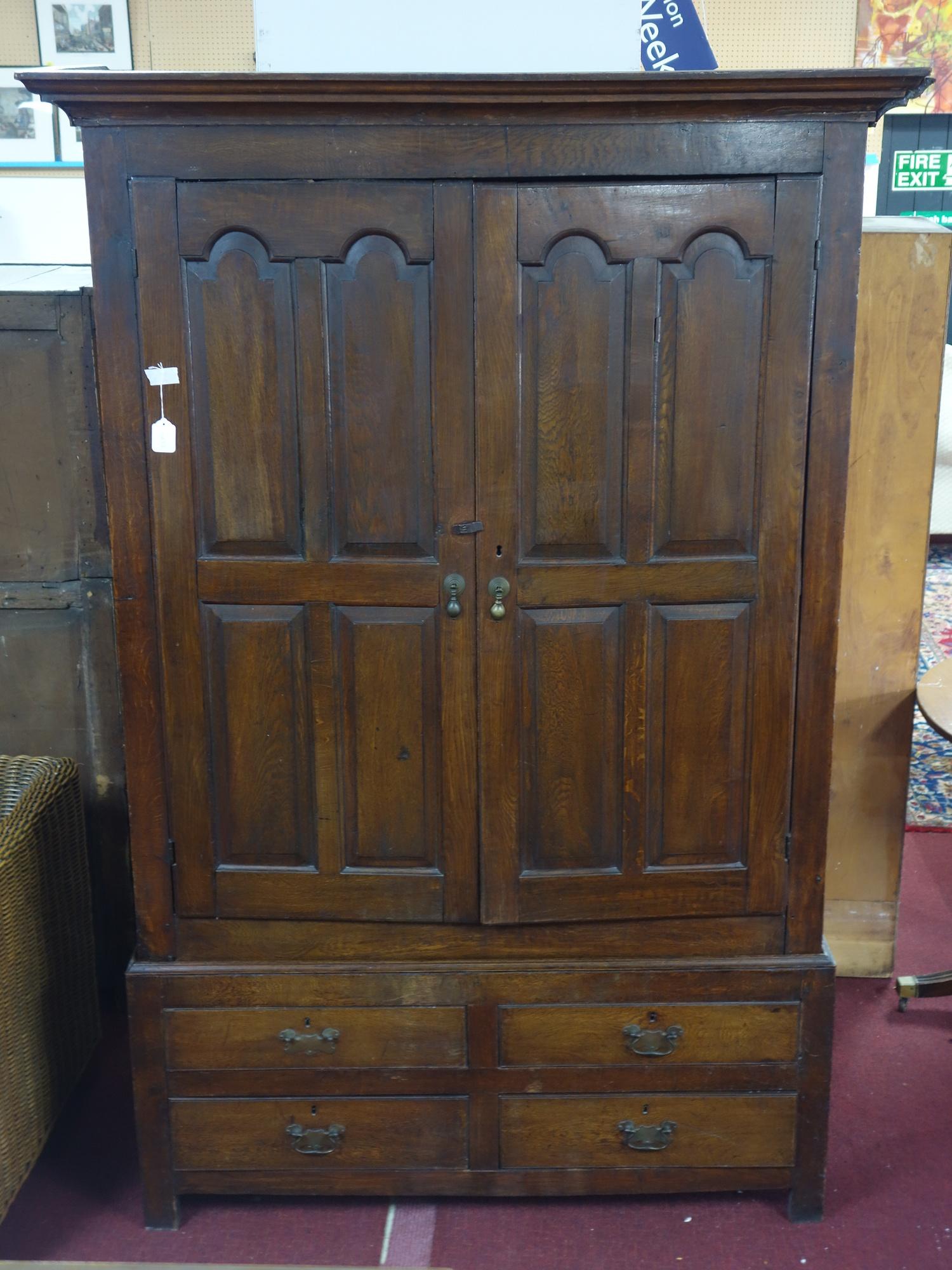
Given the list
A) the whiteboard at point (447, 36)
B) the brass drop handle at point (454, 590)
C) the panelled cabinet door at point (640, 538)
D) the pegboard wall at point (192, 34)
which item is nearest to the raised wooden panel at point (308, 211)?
the panelled cabinet door at point (640, 538)

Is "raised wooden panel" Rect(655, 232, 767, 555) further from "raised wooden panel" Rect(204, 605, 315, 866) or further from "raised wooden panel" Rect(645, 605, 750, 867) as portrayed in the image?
"raised wooden panel" Rect(204, 605, 315, 866)

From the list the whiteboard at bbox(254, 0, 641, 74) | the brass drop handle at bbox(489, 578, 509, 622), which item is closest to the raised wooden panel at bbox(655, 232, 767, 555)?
the brass drop handle at bbox(489, 578, 509, 622)

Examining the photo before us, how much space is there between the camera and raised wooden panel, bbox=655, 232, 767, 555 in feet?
6.18

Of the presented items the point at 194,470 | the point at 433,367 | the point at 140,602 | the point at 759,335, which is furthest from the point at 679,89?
the point at 140,602

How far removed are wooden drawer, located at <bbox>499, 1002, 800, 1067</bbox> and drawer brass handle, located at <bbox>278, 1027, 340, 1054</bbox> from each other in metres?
0.31

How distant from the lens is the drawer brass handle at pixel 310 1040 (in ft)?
7.14

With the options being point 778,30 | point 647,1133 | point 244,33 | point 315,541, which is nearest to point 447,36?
point 315,541

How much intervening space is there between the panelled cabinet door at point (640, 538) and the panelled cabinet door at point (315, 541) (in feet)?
0.25

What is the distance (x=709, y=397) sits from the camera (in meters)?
1.93

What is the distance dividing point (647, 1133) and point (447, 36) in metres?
1.96

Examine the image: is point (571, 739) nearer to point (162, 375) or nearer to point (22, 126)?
point (162, 375)

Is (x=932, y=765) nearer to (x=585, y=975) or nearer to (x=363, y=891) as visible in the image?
(x=585, y=975)

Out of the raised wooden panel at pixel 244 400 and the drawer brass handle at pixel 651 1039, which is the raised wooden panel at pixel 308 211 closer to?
the raised wooden panel at pixel 244 400

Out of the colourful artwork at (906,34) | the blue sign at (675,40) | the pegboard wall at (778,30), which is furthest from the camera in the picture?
the colourful artwork at (906,34)
